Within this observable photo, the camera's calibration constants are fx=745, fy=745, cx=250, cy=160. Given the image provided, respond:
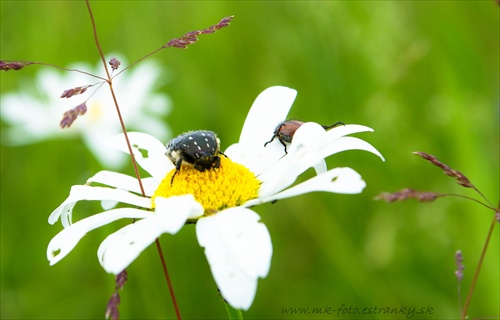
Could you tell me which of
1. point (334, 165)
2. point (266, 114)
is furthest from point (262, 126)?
point (334, 165)

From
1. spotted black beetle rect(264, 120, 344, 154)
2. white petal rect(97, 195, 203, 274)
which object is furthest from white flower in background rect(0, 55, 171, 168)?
white petal rect(97, 195, 203, 274)

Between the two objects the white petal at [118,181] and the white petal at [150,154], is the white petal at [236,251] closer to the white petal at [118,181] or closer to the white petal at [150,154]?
the white petal at [118,181]

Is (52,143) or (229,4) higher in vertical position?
(229,4)

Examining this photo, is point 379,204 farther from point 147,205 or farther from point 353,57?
point 147,205

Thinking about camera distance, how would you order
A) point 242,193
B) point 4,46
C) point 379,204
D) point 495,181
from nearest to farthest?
1. point 242,193
2. point 495,181
3. point 379,204
4. point 4,46

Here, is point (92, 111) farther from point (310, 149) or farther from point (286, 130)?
point (310, 149)

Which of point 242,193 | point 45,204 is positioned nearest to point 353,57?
point 45,204

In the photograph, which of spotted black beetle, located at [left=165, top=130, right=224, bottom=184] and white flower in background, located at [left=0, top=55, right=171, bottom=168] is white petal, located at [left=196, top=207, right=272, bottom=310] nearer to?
spotted black beetle, located at [left=165, top=130, right=224, bottom=184]

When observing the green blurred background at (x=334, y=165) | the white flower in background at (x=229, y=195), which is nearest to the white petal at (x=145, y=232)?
the white flower in background at (x=229, y=195)
